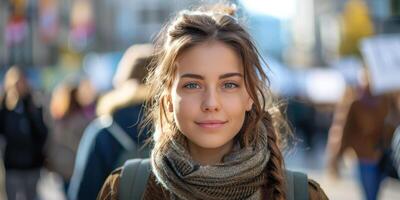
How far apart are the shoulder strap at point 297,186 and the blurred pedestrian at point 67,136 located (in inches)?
232

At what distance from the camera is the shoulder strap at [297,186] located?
240 centimetres

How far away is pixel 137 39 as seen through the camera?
69.8 m

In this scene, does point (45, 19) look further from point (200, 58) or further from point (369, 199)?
point (200, 58)

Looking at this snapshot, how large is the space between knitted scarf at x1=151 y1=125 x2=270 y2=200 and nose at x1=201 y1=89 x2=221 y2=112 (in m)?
0.14

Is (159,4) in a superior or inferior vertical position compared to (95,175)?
inferior

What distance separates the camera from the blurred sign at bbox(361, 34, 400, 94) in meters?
8.97

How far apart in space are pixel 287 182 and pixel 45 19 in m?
44.7

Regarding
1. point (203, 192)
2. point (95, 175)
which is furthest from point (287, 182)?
point (95, 175)

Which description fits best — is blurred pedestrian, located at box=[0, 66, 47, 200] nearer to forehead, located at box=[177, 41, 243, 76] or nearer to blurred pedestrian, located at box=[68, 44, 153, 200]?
blurred pedestrian, located at box=[68, 44, 153, 200]

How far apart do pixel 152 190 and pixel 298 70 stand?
39.5 meters

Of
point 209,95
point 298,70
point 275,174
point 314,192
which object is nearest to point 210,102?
point 209,95

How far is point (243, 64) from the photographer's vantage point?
2.45 meters

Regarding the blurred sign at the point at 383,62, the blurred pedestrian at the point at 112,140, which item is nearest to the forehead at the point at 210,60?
the blurred pedestrian at the point at 112,140

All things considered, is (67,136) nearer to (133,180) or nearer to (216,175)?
(133,180)
